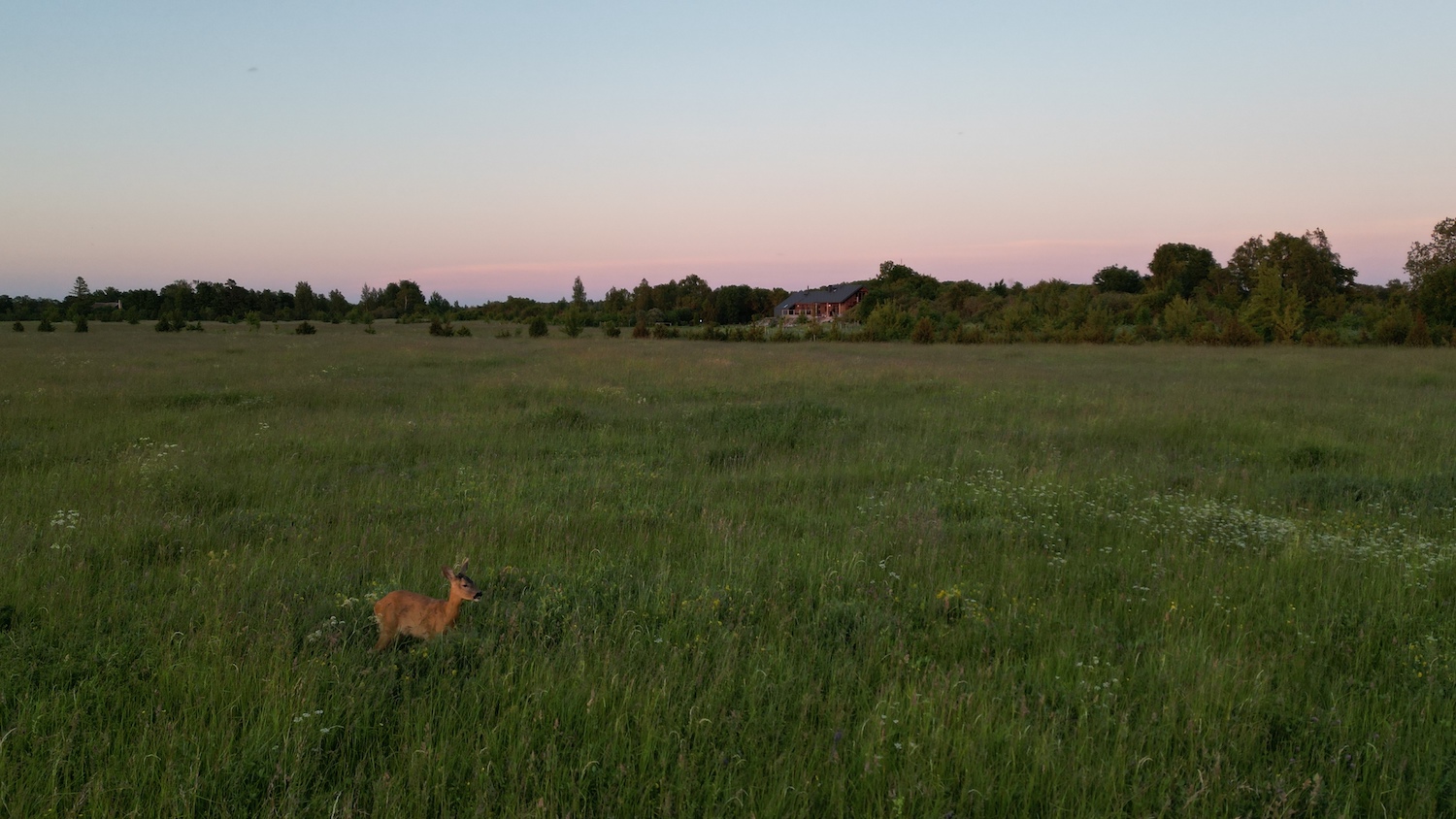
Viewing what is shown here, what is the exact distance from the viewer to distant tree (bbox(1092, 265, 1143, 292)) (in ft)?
298

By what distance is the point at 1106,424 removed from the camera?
13156mm

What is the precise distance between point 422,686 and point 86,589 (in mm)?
2847

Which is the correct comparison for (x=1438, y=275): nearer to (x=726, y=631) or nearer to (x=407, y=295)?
(x=726, y=631)

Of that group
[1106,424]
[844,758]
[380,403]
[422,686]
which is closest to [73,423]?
[380,403]

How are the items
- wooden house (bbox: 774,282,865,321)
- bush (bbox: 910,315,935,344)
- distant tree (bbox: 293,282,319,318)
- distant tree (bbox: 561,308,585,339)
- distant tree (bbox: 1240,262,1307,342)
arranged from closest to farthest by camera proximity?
distant tree (bbox: 1240,262,1307,342) < bush (bbox: 910,315,935,344) < distant tree (bbox: 561,308,585,339) < distant tree (bbox: 293,282,319,318) < wooden house (bbox: 774,282,865,321)

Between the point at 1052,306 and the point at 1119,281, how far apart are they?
32120mm

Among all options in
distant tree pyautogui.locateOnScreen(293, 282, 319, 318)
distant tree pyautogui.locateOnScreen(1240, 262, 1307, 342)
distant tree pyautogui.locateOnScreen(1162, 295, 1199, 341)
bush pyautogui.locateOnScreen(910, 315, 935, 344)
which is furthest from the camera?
distant tree pyautogui.locateOnScreen(293, 282, 319, 318)

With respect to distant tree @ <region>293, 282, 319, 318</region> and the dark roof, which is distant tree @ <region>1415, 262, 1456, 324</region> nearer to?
the dark roof

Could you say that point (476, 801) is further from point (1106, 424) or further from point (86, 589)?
point (1106, 424)

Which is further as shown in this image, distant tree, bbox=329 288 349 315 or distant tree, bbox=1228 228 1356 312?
distant tree, bbox=329 288 349 315

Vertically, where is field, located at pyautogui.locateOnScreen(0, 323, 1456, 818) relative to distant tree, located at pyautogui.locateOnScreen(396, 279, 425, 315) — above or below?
below

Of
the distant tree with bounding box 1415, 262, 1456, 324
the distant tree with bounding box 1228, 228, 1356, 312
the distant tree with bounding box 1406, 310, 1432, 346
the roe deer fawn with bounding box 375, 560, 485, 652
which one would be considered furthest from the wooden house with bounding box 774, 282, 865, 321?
the roe deer fawn with bounding box 375, 560, 485, 652

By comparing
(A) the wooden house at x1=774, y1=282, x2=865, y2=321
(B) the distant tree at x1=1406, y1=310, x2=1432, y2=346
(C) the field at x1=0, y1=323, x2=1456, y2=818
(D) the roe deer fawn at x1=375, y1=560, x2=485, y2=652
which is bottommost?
(C) the field at x1=0, y1=323, x2=1456, y2=818

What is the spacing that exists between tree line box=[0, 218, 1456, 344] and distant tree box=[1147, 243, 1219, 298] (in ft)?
0.61
